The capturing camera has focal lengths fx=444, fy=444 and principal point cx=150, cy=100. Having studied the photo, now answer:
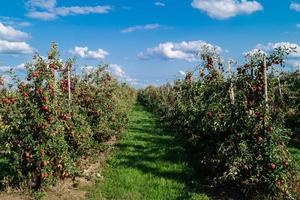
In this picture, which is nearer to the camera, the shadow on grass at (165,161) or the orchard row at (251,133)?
the orchard row at (251,133)

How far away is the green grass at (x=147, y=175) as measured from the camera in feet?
37.1

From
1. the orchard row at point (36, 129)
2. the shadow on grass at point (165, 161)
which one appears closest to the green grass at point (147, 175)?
the shadow on grass at point (165, 161)

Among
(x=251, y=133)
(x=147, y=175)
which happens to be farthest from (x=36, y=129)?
(x=251, y=133)

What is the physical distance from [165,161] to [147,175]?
79.5 inches

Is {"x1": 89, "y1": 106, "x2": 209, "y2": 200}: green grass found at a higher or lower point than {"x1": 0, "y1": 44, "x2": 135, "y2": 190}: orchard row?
lower

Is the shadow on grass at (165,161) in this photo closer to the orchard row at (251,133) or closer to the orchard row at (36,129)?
the orchard row at (251,133)

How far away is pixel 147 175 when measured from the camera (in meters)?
13.2

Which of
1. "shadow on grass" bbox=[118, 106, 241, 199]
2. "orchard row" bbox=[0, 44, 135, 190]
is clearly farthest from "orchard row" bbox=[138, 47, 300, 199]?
"orchard row" bbox=[0, 44, 135, 190]

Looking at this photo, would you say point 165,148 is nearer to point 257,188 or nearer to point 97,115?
point 97,115

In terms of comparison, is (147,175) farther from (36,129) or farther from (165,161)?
(36,129)

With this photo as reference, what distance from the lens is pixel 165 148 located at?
18109mm

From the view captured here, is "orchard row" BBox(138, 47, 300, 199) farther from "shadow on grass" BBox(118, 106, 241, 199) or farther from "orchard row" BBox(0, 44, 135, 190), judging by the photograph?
"orchard row" BBox(0, 44, 135, 190)

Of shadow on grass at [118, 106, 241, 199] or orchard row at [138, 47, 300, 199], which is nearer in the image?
orchard row at [138, 47, 300, 199]

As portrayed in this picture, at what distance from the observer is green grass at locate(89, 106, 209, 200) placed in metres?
11.3
